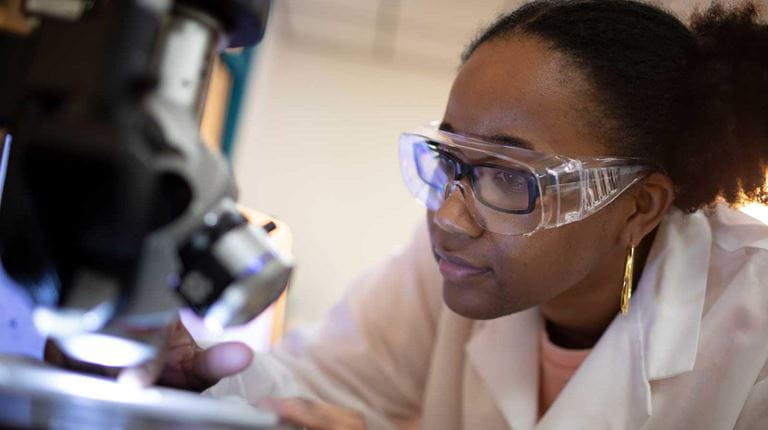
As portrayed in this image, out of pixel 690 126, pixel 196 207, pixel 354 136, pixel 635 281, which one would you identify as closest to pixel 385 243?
pixel 354 136

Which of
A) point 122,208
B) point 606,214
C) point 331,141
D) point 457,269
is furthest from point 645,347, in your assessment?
point 331,141

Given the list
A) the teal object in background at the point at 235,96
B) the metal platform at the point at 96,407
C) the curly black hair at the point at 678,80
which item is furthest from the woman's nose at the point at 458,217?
the teal object in background at the point at 235,96

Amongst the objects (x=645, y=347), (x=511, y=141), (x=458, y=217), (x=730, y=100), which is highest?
(x=730, y=100)

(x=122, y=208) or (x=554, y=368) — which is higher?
(x=122, y=208)

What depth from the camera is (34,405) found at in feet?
1.44

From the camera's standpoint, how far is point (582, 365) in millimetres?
1022

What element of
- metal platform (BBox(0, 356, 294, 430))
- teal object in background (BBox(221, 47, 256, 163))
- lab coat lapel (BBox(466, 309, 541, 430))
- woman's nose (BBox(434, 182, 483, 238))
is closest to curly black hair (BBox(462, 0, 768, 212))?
woman's nose (BBox(434, 182, 483, 238))

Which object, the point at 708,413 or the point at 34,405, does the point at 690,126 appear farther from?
the point at 34,405

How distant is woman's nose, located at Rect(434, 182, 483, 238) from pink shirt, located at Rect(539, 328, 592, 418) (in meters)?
0.36

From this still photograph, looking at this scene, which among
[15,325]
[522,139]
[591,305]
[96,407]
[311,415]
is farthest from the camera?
[591,305]

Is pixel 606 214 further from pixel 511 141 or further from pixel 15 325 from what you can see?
pixel 15 325

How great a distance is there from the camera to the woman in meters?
0.89

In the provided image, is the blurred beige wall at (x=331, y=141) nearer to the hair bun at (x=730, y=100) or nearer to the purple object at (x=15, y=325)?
the hair bun at (x=730, y=100)

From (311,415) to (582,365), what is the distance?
0.54m
